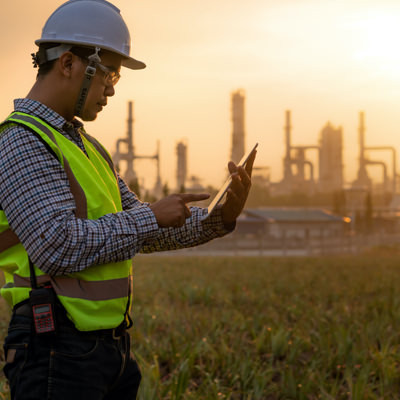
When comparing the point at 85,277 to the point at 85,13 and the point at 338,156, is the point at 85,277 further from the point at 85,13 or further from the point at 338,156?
the point at 338,156

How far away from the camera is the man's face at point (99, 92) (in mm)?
1964

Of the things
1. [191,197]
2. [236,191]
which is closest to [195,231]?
[236,191]

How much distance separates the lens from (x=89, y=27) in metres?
2.01

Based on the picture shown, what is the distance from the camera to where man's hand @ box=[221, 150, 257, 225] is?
217cm

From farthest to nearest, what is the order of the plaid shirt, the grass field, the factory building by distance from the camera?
the factory building, the grass field, the plaid shirt

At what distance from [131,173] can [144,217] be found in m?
53.3

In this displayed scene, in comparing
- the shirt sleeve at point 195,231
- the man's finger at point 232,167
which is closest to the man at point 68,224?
the man's finger at point 232,167

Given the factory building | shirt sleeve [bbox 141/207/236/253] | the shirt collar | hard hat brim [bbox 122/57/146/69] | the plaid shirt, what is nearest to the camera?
the plaid shirt

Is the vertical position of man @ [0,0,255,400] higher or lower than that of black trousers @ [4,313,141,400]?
higher

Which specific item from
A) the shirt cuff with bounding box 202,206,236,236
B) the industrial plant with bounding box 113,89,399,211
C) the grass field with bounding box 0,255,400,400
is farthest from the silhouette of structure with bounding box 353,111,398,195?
the shirt cuff with bounding box 202,206,236,236

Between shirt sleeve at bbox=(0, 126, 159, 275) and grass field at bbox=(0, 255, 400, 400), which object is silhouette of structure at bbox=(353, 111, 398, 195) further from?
shirt sleeve at bbox=(0, 126, 159, 275)

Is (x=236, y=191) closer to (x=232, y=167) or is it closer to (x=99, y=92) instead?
(x=232, y=167)

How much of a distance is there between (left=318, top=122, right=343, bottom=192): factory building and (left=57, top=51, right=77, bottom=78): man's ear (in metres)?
85.2

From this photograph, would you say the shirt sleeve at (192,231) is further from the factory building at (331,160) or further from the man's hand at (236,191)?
the factory building at (331,160)
